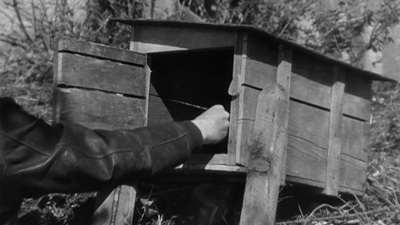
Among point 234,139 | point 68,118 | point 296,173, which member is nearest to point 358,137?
point 296,173

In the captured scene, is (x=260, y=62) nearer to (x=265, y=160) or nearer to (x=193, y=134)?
(x=265, y=160)

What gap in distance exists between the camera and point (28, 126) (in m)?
3.08

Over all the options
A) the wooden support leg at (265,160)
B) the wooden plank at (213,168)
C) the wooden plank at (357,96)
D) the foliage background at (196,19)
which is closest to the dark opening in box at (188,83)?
the wooden plank at (213,168)

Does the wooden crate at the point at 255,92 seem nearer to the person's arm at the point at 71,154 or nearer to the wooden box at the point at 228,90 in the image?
the wooden box at the point at 228,90

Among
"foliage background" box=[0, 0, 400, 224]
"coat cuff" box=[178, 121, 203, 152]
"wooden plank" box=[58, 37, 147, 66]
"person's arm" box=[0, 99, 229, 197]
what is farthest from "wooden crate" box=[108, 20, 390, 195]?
"foliage background" box=[0, 0, 400, 224]

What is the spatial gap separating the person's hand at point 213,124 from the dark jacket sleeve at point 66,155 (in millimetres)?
619

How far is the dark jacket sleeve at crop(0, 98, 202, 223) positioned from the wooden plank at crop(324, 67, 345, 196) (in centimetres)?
165

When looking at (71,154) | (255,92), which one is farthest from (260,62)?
(71,154)

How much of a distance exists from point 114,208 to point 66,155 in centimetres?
140

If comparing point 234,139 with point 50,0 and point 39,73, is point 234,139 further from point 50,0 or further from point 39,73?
point 50,0

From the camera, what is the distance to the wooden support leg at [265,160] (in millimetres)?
3965

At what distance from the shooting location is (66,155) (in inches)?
123

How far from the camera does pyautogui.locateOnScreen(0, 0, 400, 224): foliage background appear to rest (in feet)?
21.7

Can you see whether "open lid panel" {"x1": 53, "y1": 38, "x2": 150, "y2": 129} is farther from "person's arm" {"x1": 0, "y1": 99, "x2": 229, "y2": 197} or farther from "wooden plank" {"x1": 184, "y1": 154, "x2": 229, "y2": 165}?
"person's arm" {"x1": 0, "y1": 99, "x2": 229, "y2": 197}
